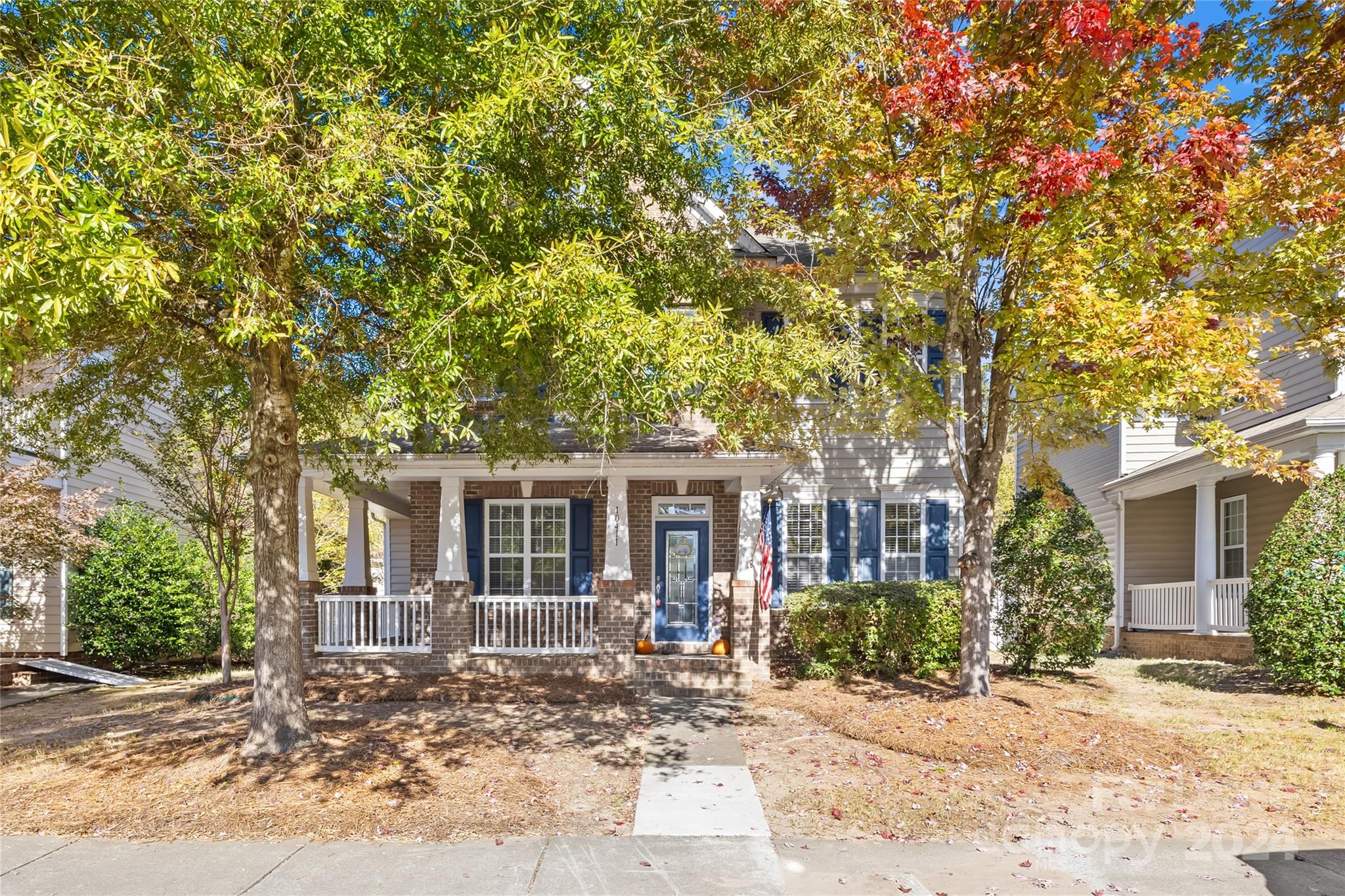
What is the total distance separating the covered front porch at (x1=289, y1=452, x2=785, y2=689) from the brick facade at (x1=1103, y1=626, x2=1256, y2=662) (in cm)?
669

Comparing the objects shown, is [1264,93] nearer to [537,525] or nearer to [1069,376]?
[1069,376]

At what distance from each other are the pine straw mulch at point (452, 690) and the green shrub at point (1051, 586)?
5.36m

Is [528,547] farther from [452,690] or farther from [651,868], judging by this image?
[651,868]

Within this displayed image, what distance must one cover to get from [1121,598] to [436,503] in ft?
46.9

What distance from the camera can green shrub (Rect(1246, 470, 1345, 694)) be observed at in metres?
10.7

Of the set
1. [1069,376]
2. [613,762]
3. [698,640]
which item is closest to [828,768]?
[613,762]

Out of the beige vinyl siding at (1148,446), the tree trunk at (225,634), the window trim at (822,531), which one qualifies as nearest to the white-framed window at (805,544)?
the window trim at (822,531)

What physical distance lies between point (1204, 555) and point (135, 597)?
1848 cm

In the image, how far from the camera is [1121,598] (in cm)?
1900

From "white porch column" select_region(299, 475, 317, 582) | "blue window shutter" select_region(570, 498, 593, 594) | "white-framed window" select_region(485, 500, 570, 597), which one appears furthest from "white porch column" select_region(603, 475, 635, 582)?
"white porch column" select_region(299, 475, 317, 582)

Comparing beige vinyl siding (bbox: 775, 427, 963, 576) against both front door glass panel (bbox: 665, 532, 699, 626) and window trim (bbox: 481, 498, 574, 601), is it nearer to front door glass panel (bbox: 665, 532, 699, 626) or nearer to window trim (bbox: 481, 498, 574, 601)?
front door glass panel (bbox: 665, 532, 699, 626)

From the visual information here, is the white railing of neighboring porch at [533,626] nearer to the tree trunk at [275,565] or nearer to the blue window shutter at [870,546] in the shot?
the blue window shutter at [870,546]

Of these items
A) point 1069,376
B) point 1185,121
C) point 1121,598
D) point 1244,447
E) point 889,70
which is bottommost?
point 1121,598

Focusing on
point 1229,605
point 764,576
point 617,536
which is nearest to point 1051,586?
point 764,576
